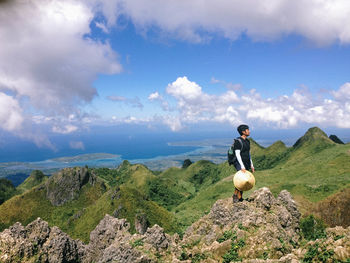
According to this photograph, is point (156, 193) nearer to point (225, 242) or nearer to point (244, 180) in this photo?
point (225, 242)

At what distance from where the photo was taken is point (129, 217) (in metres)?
54.2

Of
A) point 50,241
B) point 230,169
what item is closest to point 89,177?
point 50,241

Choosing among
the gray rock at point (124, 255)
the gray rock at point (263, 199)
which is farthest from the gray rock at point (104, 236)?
the gray rock at point (263, 199)

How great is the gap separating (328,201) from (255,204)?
25.0m

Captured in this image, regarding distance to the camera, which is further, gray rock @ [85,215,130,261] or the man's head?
gray rock @ [85,215,130,261]

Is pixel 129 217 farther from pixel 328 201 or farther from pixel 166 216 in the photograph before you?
pixel 328 201

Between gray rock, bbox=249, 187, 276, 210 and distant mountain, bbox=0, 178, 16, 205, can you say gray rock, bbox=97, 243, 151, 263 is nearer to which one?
gray rock, bbox=249, 187, 276, 210

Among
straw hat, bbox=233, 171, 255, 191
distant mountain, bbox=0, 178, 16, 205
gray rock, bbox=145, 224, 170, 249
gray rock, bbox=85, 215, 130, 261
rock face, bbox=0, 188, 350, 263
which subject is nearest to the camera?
rock face, bbox=0, 188, 350, 263

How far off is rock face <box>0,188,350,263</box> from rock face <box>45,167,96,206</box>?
60519 millimetres

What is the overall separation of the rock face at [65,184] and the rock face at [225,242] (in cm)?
6052

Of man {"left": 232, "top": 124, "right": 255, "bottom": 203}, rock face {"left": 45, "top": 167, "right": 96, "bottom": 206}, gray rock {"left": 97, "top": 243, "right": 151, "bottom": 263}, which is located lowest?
rock face {"left": 45, "top": 167, "right": 96, "bottom": 206}

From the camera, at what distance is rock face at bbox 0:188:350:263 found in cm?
Answer: 1039

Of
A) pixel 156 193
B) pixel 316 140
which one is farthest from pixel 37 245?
pixel 316 140

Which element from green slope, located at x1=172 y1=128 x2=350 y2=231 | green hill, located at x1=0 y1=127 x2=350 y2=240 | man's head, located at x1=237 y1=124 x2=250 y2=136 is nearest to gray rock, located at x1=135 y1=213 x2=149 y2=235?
green hill, located at x1=0 y1=127 x2=350 y2=240
